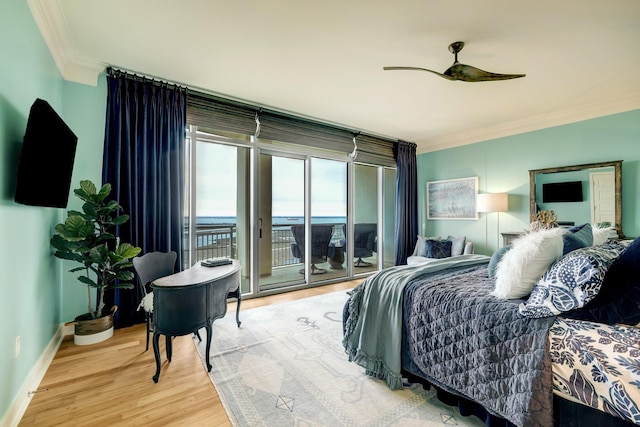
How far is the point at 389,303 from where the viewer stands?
196 cm

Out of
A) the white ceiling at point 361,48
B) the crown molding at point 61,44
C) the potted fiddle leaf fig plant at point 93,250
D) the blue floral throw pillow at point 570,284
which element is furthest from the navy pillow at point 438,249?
the crown molding at point 61,44

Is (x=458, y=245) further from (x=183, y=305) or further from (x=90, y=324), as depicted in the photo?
(x=90, y=324)

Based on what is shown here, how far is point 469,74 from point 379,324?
7.23 ft

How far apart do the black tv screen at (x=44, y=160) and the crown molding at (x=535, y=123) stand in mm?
5426

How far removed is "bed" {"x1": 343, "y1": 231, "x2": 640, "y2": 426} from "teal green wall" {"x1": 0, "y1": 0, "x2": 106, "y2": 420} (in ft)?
7.61

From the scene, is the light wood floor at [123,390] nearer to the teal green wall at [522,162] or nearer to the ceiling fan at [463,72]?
the ceiling fan at [463,72]

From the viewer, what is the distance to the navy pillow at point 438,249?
15.5 ft

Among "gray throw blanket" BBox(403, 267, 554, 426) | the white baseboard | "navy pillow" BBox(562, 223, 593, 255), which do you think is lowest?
the white baseboard

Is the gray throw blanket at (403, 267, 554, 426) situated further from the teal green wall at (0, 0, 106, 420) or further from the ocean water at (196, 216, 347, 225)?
the ocean water at (196, 216, 347, 225)

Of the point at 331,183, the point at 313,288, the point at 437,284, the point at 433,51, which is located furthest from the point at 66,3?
the point at 313,288

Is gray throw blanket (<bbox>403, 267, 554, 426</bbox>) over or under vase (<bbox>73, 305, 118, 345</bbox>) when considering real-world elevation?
over

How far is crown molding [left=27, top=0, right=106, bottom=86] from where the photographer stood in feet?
6.40

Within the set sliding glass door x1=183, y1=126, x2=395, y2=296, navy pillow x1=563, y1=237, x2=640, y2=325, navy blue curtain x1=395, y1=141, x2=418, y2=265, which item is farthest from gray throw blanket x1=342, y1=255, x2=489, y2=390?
navy blue curtain x1=395, y1=141, x2=418, y2=265

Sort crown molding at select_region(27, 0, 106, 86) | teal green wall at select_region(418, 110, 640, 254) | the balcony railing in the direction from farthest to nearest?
1. the balcony railing
2. teal green wall at select_region(418, 110, 640, 254)
3. crown molding at select_region(27, 0, 106, 86)
